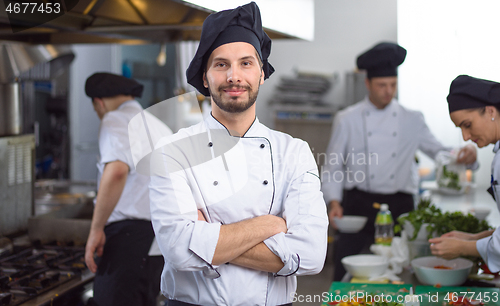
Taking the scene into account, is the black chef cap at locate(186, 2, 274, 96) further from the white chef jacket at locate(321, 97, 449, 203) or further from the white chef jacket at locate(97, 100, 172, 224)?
the white chef jacket at locate(321, 97, 449, 203)

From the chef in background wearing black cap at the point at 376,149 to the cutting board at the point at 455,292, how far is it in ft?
2.90

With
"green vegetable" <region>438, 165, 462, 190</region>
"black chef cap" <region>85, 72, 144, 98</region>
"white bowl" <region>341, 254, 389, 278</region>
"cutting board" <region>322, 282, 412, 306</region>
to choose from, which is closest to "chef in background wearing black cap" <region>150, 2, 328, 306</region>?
"cutting board" <region>322, 282, 412, 306</region>

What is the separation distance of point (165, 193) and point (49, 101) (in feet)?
14.8

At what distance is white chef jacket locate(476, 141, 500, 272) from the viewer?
60.4 inches

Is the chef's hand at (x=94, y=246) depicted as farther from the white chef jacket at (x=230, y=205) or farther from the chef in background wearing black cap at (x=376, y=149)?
the chef in background wearing black cap at (x=376, y=149)

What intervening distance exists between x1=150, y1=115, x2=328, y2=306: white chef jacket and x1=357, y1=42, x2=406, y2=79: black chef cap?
53.7 inches

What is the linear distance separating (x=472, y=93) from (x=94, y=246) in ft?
5.21

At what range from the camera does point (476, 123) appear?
165 centimetres

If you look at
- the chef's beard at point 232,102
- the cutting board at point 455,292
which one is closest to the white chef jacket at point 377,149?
the cutting board at point 455,292

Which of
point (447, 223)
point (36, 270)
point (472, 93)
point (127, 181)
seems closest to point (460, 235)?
point (447, 223)

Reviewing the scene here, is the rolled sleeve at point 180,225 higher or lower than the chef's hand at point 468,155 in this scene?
lower

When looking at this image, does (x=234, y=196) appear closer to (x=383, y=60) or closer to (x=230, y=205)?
(x=230, y=205)

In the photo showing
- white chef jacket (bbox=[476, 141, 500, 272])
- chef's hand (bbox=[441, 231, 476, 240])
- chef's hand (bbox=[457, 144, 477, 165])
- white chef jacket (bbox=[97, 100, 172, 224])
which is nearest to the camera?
white chef jacket (bbox=[476, 141, 500, 272])

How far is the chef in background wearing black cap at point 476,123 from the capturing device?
160 centimetres
